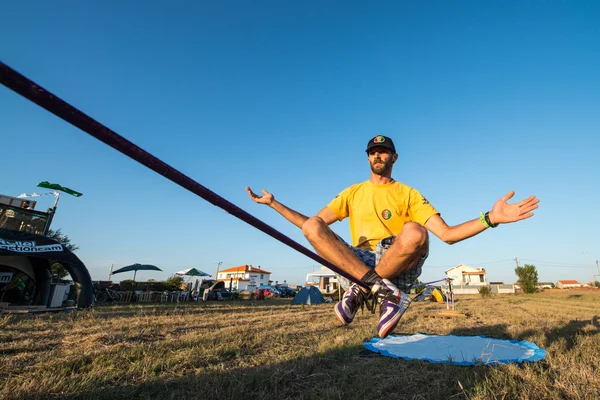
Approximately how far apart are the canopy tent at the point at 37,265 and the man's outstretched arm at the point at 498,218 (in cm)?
1142

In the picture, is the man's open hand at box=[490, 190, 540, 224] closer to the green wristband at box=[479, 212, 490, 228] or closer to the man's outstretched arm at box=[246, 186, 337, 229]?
the green wristband at box=[479, 212, 490, 228]

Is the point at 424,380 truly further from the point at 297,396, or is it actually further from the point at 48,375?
the point at 48,375

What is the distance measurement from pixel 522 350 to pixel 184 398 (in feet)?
17.5

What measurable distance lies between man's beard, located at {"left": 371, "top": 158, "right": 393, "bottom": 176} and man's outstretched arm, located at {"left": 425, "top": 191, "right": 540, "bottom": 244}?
1.05 m

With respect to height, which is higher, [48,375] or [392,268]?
[392,268]

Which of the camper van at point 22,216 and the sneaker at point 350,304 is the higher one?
the camper van at point 22,216

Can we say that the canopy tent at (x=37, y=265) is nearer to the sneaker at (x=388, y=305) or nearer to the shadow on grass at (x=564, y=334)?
the sneaker at (x=388, y=305)

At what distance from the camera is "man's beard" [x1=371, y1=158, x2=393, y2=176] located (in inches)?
156

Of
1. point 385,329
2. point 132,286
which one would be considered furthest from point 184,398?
point 132,286

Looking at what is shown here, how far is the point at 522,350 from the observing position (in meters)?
5.06

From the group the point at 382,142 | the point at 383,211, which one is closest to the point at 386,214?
the point at 383,211

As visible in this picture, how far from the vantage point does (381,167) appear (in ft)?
13.1

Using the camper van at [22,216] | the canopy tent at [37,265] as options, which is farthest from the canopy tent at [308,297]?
the camper van at [22,216]

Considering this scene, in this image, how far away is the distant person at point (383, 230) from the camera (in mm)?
2799
